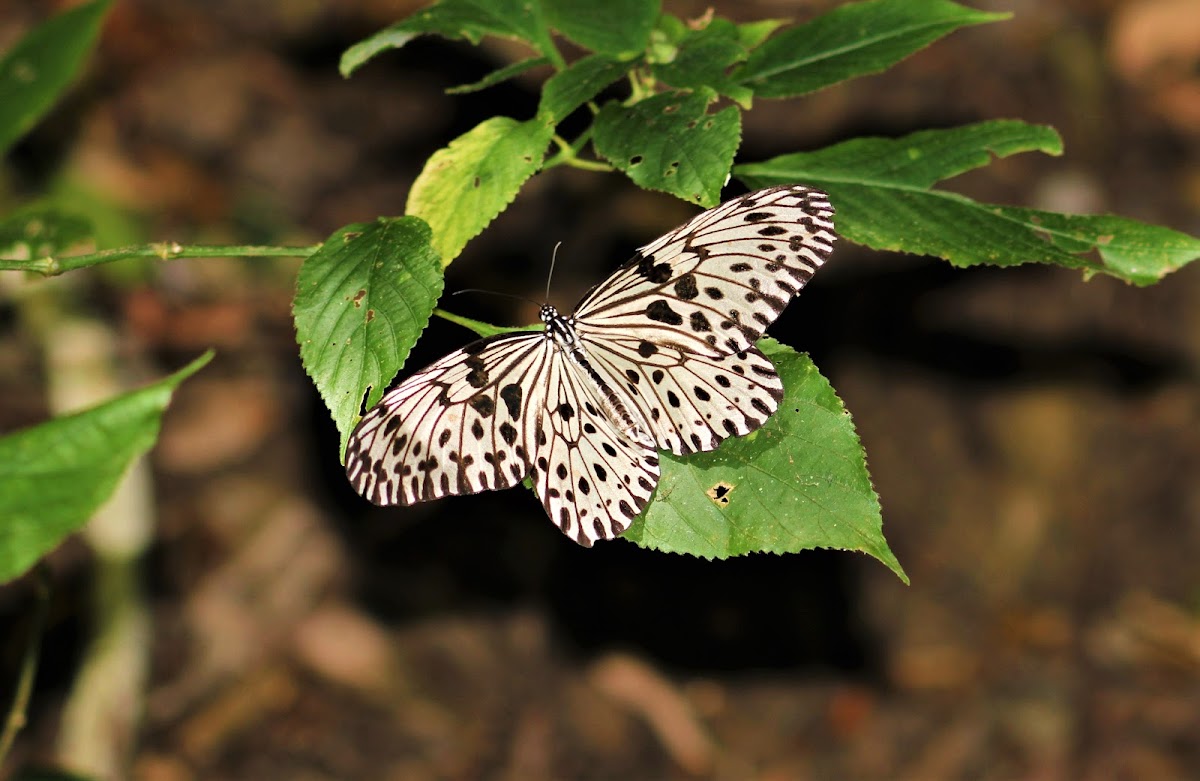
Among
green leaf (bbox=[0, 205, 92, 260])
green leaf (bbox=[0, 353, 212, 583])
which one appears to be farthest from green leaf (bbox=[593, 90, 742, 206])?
green leaf (bbox=[0, 205, 92, 260])

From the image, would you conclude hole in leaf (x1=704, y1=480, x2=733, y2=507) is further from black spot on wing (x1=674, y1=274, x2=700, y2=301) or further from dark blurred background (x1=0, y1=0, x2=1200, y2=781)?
dark blurred background (x1=0, y1=0, x2=1200, y2=781)

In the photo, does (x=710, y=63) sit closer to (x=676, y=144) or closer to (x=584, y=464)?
(x=676, y=144)

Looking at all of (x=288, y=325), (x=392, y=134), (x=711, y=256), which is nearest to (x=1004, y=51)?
(x=392, y=134)

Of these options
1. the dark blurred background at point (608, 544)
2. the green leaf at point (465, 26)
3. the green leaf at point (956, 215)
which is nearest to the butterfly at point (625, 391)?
the green leaf at point (956, 215)

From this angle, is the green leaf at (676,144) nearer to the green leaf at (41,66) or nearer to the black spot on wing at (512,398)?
the black spot on wing at (512,398)

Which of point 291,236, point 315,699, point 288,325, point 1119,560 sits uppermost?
point 291,236

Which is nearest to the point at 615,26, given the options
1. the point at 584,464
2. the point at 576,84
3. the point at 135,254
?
the point at 576,84

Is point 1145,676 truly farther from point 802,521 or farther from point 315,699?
point 802,521
